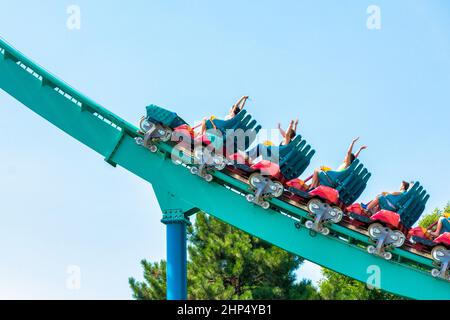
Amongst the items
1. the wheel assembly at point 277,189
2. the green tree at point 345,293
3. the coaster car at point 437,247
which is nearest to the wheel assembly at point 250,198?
the wheel assembly at point 277,189

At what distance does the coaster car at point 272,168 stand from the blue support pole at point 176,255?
99 cm

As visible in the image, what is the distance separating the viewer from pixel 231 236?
17.8 meters

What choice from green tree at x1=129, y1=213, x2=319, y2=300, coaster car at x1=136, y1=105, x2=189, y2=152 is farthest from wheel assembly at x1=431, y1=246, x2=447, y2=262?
green tree at x1=129, y1=213, x2=319, y2=300

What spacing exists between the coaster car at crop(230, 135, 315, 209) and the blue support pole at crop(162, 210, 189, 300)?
988mm

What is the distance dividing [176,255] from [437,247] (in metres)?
3.36

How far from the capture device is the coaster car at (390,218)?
1068cm

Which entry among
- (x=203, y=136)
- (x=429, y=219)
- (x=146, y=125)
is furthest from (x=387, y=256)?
(x=429, y=219)

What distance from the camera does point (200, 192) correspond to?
451 inches

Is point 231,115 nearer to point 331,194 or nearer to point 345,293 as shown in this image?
point 331,194

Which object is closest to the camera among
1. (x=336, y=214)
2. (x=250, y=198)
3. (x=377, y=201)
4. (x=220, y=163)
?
(x=336, y=214)

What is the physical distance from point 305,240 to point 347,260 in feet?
1.96

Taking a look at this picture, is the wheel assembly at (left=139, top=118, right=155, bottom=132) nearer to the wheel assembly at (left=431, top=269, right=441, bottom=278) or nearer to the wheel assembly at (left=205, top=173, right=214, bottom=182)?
the wheel assembly at (left=205, top=173, right=214, bottom=182)

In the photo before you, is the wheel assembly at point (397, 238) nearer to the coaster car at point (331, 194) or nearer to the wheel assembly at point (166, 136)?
the coaster car at point (331, 194)

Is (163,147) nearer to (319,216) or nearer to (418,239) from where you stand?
(319,216)
